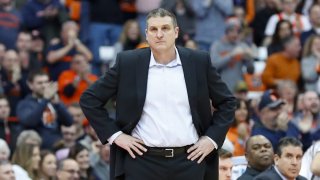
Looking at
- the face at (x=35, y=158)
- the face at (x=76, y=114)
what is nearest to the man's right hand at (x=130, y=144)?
the face at (x=35, y=158)

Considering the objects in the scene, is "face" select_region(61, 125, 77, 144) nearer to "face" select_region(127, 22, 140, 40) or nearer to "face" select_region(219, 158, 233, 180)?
"face" select_region(127, 22, 140, 40)

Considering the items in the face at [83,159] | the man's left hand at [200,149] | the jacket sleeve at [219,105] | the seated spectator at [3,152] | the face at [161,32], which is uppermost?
the face at [161,32]

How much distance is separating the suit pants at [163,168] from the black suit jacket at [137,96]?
0.47ft

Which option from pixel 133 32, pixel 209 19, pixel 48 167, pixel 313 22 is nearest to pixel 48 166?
pixel 48 167

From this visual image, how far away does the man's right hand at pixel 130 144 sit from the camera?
7.41 m

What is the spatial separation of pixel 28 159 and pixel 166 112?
210 inches

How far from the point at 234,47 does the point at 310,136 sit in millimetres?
3056

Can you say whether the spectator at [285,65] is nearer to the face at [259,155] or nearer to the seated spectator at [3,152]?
the seated spectator at [3,152]

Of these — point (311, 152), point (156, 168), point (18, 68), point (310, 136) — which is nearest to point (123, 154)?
point (156, 168)

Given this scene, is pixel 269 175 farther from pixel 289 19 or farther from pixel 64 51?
pixel 289 19

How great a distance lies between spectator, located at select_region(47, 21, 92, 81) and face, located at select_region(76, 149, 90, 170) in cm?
290

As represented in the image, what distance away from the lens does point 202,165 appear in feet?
24.7

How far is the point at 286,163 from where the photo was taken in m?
9.66

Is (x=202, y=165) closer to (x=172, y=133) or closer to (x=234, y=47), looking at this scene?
(x=172, y=133)
